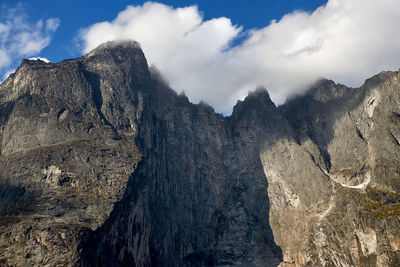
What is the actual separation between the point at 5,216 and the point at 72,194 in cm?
2425

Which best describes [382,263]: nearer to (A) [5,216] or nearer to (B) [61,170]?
(B) [61,170]

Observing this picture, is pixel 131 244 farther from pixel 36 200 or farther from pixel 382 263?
pixel 382 263

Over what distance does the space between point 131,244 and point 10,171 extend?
55.6 meters

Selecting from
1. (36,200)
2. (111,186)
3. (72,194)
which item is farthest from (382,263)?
(36,200)

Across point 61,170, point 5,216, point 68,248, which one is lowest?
point 68,248

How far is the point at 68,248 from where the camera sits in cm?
16000

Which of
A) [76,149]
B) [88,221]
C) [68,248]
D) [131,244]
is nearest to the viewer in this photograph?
[68,248]

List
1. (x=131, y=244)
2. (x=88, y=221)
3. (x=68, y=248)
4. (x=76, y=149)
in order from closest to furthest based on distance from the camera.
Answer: (x=68, y=248), (x=88, y=221), (x=131, y=244), (x=76, y=149)

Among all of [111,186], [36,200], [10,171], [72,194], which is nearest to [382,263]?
[111,186]

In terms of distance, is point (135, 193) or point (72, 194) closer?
point (72, 194)

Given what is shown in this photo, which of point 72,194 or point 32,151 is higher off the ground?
point 32,151

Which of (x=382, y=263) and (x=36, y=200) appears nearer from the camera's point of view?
(x=36, y=200)

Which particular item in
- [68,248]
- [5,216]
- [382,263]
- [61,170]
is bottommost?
[382,263]

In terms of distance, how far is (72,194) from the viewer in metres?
183
